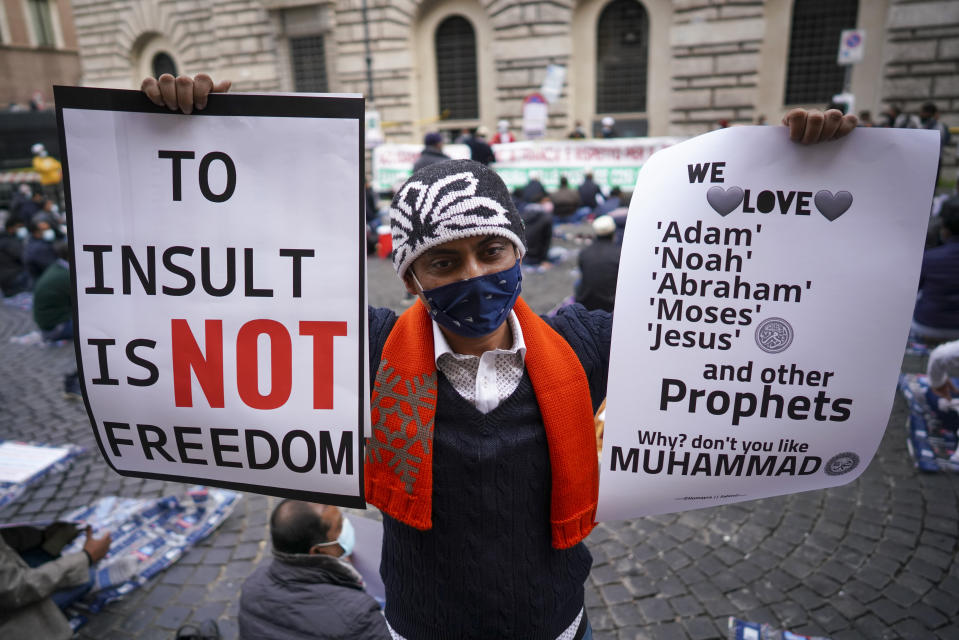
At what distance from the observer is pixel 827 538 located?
12.3 ft

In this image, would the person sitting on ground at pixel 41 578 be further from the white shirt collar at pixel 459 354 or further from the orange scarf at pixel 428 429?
the white shirt collar at pixel 459 354

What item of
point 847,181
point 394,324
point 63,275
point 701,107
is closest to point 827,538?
point 847,181

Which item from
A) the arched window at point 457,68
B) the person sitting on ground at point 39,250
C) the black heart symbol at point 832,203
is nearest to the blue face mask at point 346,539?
the black heart symbol at point 832,203

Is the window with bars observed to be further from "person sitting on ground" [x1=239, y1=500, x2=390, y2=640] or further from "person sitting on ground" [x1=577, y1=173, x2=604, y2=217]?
"person sitting on ground" [x1=239, y1=500, x2=390, y2=640]

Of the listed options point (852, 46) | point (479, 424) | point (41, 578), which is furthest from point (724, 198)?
point (852, 46)

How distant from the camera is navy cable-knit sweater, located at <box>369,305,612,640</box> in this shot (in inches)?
60.3

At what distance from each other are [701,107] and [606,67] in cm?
306

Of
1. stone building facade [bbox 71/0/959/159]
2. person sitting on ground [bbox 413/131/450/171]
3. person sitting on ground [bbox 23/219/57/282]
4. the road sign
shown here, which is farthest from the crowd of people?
stone building facade [bbox 71/0/959/159]

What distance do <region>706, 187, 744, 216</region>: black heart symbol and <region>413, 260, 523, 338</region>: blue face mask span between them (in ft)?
1.70

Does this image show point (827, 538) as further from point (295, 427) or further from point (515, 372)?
point (295, 427)

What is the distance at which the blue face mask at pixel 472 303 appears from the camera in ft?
5.24

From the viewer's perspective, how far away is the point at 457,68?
19312 mm

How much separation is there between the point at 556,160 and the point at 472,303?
14083mm

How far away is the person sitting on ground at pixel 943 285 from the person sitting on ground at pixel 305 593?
515 centimetres
